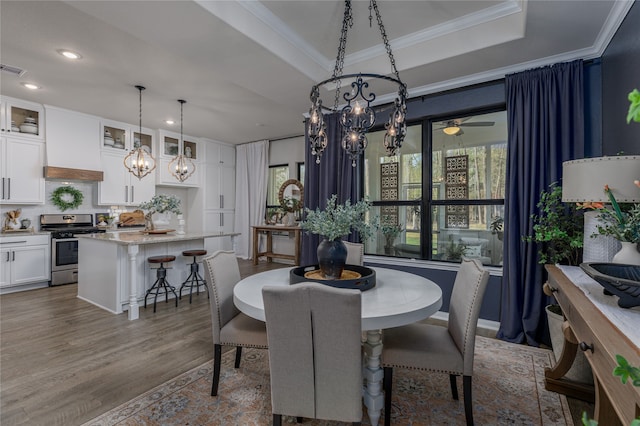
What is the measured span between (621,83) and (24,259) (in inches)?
274

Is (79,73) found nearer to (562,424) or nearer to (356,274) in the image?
(356,274)

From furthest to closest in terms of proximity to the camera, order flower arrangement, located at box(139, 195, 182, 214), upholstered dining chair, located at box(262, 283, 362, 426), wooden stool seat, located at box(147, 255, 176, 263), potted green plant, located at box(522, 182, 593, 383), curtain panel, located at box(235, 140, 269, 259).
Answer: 1. curtain panel, located at box(235, 140, 269, 259)
2. flower arrangement, located at box(139, 195, 182, 214)
3. wooden stool seat, located at box(147, 255, 176, 263)
4. potted green plant, located at box(522, 182, 593, 383)
5. upholstered dining chair, located at box(262, 283, 362, 426)

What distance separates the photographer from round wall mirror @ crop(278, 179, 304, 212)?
6.48 m

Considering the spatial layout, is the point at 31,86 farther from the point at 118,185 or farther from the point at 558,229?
the point at 558,229

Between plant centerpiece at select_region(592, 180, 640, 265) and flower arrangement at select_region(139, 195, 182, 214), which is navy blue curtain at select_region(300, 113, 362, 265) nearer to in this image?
flower arrangement at select_region(139, 195, 182, 214)

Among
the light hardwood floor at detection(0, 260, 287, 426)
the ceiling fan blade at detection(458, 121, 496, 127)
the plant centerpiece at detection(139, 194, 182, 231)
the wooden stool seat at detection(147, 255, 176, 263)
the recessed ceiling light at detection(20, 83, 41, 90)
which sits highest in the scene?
the recessed ceiling light at detection(20, 83, 41, 90)

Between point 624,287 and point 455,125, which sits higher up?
point 455,125

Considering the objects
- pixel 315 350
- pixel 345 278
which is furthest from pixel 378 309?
pixel 345 278

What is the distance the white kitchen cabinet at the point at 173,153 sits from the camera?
6.25 meters

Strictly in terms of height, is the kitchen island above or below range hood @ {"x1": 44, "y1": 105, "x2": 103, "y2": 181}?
below

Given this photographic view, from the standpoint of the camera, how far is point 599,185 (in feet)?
5.97

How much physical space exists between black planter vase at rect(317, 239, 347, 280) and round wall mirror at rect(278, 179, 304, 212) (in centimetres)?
439

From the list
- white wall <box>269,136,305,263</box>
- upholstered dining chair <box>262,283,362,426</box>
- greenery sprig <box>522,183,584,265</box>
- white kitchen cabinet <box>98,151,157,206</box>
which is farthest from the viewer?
white wall <box>269,136,305,263</box>

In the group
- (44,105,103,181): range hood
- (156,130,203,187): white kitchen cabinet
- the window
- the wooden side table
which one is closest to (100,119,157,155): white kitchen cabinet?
(44,105,103,181): range hood
